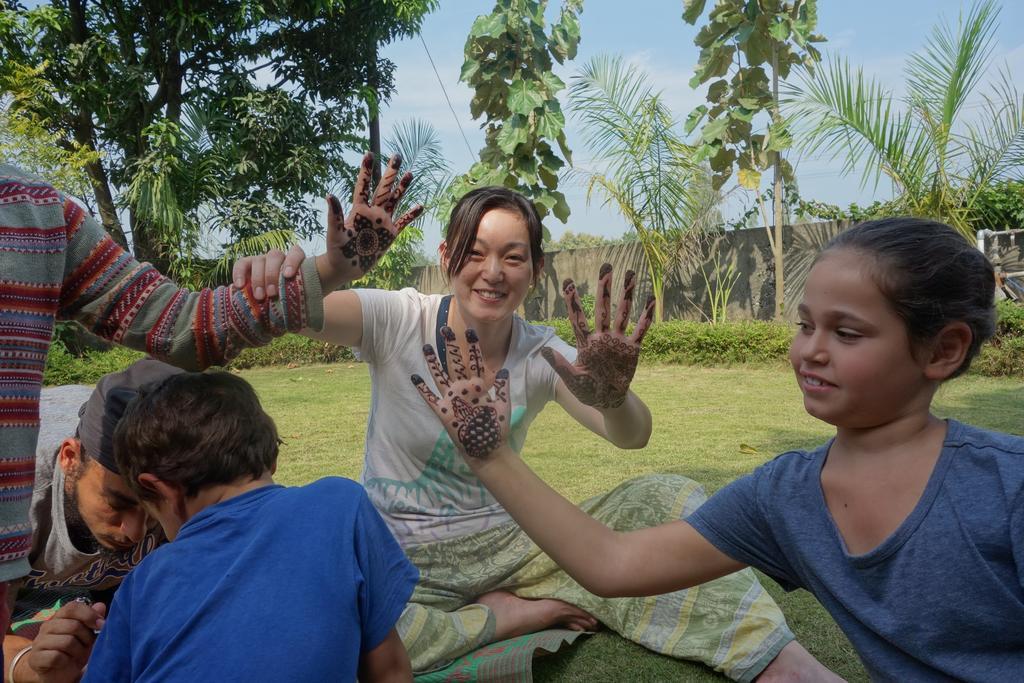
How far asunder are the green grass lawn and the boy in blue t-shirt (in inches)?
42.9

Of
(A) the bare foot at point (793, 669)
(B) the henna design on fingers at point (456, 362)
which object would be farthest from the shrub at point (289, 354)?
(B) the henna design on fingers at point (456, 362)

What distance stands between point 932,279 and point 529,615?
165 cm

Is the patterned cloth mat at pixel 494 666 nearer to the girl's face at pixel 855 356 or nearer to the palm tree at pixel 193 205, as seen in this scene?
the girl's face at pixel 855 356

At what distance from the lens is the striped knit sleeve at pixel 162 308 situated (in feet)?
5.42

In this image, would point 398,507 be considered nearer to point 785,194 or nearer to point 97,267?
point 97,267

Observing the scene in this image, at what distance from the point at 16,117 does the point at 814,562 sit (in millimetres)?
13585

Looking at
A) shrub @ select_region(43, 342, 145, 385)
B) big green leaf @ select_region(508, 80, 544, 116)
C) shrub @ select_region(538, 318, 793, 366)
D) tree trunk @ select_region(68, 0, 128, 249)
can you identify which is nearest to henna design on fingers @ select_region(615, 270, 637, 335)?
shrub @ select_region(538, 318, 793, 366)

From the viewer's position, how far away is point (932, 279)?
137cm

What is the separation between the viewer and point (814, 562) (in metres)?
1.46

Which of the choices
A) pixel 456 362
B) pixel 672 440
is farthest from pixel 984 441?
pixel 672 440

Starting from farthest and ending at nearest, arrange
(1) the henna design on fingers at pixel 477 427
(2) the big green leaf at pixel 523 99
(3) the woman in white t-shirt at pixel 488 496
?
(2) the big green leaf at pixel 523 99, (3) the woman in white t-shirt at pixel 488 496, (1) the henna design on fingers at pixel 477 427

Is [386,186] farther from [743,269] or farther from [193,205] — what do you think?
[193,205]

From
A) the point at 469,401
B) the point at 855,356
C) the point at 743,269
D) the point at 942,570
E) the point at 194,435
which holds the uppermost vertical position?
the point at 743,269

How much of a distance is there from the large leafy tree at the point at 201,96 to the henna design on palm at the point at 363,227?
36.9 feet
